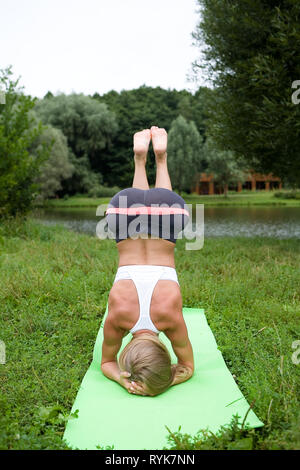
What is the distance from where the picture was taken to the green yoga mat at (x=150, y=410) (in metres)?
2.73

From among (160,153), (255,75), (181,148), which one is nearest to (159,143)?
(160,153)

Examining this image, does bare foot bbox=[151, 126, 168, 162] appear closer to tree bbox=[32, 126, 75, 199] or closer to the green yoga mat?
the green yoga mat

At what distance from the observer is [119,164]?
22703mm

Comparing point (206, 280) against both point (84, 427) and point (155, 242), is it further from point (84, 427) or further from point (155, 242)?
point (84, 427)

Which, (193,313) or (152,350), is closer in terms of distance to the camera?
(152,350)

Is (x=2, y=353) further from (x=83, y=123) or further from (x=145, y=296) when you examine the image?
(x=83, y=123)

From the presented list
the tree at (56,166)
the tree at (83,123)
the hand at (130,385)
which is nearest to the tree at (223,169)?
the tree at (83,123)

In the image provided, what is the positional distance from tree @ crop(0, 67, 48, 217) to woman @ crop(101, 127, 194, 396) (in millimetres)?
8065

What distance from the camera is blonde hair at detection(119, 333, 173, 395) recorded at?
3.02 m

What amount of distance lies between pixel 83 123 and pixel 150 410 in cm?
2411

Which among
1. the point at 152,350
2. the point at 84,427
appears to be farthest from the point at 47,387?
the point at 152,350

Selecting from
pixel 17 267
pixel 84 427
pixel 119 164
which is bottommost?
pixel 84 427

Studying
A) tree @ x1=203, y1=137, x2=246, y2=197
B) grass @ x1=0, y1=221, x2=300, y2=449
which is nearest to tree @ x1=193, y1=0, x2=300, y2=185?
grass @ x1=0, y1=221, x2=300, y2=449
